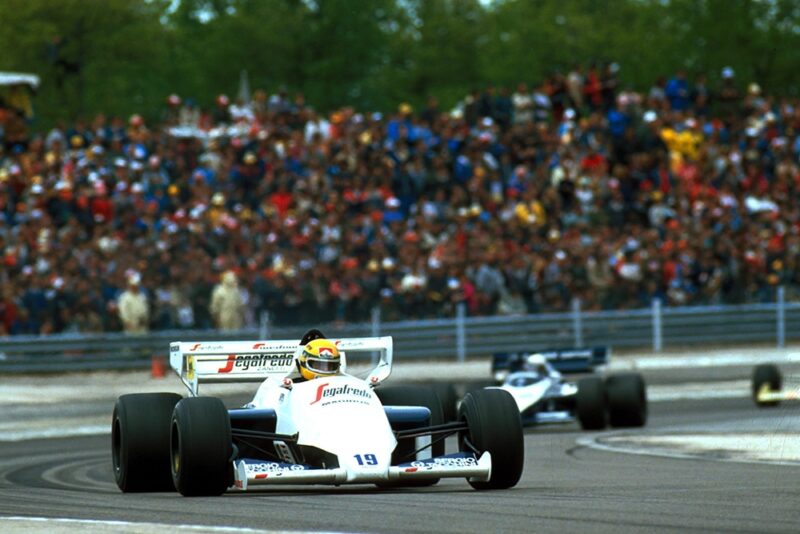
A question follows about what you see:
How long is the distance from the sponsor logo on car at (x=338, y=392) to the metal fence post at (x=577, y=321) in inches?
686

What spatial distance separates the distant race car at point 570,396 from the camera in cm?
2053

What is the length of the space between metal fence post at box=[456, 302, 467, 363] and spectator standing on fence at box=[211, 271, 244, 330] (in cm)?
389

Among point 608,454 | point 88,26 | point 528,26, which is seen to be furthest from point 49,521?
point 528,26

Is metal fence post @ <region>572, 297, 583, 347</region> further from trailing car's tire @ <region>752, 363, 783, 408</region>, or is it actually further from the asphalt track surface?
the asphalt track surface

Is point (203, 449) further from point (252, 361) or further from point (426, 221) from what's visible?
point (426, 221)

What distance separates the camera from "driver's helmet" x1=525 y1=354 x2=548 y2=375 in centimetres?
2097

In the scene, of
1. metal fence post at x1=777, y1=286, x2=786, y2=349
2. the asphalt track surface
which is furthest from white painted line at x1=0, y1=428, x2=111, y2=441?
metal fence post at x1=777, y1=286, x2=786, y2=349

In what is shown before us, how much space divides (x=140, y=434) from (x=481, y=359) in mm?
17596

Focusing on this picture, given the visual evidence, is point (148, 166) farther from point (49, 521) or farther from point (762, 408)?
point (49, 521)

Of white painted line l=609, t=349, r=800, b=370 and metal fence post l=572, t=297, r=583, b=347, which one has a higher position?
metal fence post l=572, t=297, r=583, b=347

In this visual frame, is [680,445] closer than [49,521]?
No

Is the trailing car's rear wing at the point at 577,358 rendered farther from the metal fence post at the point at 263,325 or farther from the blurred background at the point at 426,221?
the metal fence post at the point at 263,325

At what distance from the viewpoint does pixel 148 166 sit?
31391 millimetres

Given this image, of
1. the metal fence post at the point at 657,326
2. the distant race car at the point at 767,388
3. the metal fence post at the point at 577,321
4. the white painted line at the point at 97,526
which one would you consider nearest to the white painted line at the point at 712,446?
the distant race car at the point at 767,388
